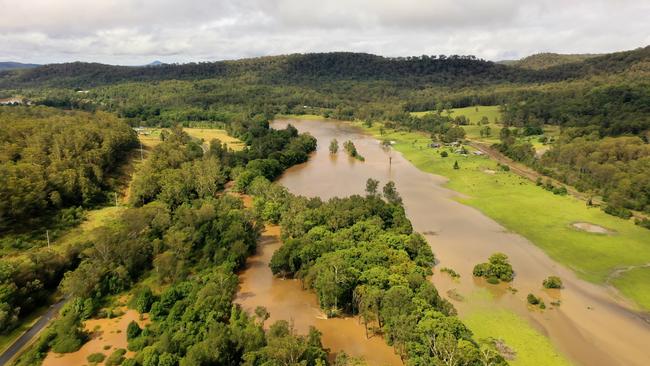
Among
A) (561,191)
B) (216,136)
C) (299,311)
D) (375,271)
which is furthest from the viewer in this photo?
(216,136)

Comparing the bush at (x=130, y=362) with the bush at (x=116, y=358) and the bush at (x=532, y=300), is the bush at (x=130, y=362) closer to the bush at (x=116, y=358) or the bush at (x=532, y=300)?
the bush at (x=116, y=358)

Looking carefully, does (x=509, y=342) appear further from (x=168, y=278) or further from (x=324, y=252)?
(x=168, y=278)

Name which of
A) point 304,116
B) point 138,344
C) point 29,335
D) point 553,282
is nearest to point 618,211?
point 553,282

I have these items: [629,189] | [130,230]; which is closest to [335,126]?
[629,189]

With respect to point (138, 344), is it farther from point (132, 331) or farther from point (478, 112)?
point (478, 112)

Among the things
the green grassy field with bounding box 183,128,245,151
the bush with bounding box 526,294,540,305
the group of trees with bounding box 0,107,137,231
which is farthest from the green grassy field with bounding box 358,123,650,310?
the group of trees with bounding box 0,107,137,231

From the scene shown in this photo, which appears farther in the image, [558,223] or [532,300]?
[558,223]

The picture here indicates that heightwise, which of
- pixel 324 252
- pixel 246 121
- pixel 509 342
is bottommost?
pixel 509 342
